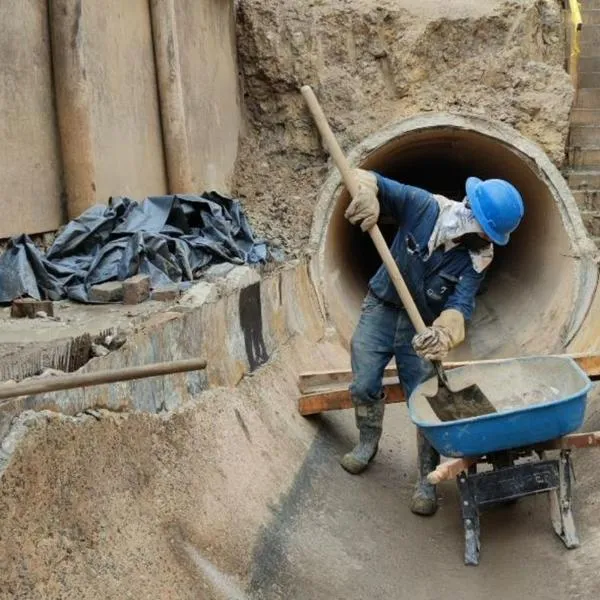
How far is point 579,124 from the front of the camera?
10.4 m

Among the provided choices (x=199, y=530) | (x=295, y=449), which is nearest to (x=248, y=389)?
(x=295, y=449)

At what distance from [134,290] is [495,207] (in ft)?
6.92

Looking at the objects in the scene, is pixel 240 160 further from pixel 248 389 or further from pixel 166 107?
pixel 248 389

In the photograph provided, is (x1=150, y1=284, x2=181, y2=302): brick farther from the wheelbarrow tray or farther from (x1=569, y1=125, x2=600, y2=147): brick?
(x1=569, y1=125, x2=600, y2=147): brick

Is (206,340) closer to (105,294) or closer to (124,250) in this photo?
(105,294)

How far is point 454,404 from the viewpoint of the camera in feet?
16.4

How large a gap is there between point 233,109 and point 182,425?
6.45 m

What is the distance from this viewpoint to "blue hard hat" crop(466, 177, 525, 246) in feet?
15.8

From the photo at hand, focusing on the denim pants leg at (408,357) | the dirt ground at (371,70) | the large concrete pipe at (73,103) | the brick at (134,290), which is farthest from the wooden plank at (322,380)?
the dirt ground at (371,70)

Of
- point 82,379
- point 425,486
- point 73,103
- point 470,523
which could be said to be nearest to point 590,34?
point 73,103

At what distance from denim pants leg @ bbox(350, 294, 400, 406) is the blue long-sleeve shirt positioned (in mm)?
296

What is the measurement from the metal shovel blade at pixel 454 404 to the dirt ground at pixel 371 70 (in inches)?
186

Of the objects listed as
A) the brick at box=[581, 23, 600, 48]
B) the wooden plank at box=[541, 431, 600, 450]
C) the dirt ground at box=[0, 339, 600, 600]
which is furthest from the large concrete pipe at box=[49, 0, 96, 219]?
the brick at box=[581, 23, 600, 48]

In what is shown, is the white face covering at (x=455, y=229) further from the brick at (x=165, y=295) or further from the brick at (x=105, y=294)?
the brick at (x=105, y=294)
